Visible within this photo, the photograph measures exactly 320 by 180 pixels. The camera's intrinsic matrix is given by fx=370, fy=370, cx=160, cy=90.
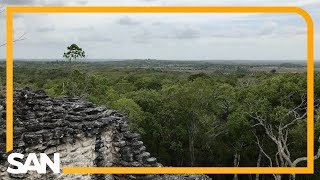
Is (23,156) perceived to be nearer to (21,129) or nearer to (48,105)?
(21,129)

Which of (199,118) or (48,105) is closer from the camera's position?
(48,105)

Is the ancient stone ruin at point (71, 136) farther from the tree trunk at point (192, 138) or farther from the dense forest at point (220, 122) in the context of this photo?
the tree trunk at point (192, 138)

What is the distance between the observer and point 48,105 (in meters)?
8.52

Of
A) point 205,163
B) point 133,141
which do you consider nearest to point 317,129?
point 205,163

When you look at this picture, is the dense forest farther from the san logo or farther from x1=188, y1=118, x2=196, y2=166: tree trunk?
the san logo

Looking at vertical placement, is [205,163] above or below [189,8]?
below

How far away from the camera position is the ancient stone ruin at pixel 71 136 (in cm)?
704

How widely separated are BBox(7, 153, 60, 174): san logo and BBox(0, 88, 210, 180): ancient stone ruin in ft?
0.35

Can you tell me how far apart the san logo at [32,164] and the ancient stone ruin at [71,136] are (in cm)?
11

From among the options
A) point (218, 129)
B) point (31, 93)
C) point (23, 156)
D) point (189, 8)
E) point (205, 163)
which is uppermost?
point (189, 8)

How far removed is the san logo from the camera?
654 centimetres

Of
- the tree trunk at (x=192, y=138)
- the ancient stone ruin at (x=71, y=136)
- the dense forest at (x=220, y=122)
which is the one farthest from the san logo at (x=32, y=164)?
the tree trunk at (x=192, y=138)

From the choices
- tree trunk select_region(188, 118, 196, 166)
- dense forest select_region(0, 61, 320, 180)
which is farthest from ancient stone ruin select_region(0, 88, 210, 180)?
tree trunk select_region(188, 118, 196, 166)

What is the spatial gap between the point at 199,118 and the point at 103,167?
41.0 feet
